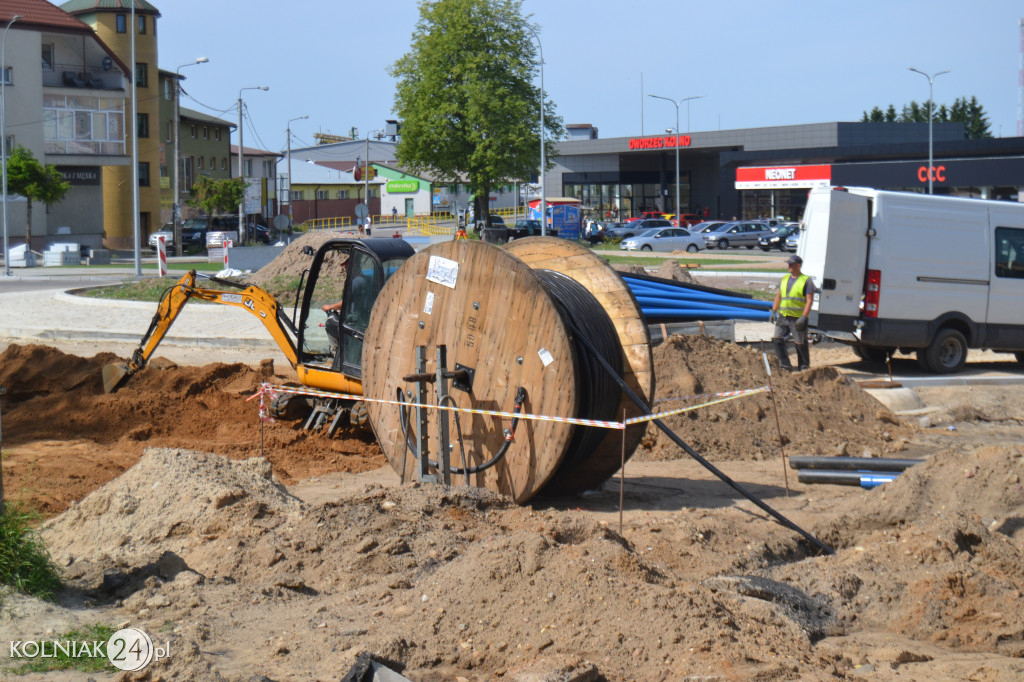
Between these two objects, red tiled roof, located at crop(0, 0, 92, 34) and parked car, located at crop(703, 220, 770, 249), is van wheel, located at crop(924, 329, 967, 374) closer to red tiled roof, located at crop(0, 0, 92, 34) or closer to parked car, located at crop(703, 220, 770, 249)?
parked car, located at crop(703, 220, 770, 249)

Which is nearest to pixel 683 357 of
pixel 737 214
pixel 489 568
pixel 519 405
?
pixel 519 405

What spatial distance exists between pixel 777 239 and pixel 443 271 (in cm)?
4877

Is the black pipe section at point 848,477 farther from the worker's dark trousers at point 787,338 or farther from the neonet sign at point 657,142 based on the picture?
the neonet sign at point 657,142

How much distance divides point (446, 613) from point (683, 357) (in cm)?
715

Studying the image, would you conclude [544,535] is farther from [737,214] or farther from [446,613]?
[737,214]

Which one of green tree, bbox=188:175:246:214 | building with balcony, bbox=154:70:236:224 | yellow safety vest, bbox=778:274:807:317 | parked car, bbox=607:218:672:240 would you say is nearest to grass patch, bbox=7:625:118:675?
yellow safety vest, bbox=778:274:807:317

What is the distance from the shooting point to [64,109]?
187 ft

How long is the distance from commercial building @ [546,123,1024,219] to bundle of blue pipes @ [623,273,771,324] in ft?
155

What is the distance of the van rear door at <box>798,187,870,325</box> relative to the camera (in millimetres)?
15156

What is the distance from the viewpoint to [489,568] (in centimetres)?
561

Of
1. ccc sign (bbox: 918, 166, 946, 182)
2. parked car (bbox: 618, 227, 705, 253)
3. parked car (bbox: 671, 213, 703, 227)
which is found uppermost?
ccc sign (bbox: 918, 166, 946, 182)

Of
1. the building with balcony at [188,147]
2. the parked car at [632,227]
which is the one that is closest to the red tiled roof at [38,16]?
the building with balcony at [188,147]

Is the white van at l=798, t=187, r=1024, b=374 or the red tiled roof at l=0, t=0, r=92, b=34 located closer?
the white van at l=798, t=187, r=1024, b=374

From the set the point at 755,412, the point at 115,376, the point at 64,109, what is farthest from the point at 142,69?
the point at 755,412
